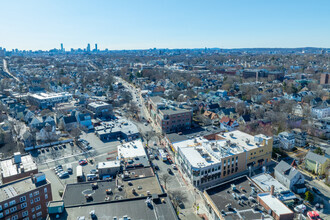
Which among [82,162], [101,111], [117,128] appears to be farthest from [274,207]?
[101,111]

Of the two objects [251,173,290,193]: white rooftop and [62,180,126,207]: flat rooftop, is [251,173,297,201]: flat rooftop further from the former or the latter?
[62,180,126,207]: flat rooftop

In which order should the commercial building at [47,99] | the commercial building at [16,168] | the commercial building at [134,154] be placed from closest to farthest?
the commercial building at [16,168]
the commercial building at [134,154]
the commercial building at [47,99]

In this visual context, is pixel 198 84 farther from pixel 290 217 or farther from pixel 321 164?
pixel 290 217

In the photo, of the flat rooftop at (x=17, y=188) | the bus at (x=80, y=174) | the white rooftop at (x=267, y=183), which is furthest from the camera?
the bus at (x=80, y=174)

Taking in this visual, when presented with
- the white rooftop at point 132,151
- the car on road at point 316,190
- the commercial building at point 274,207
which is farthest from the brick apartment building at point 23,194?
the car on road at point 316,190

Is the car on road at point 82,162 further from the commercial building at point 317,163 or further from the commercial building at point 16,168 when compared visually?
the commercial building at point 317,163

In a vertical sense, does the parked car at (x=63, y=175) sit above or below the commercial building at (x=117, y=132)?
below

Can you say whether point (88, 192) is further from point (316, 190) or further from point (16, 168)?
point (316, 190)
